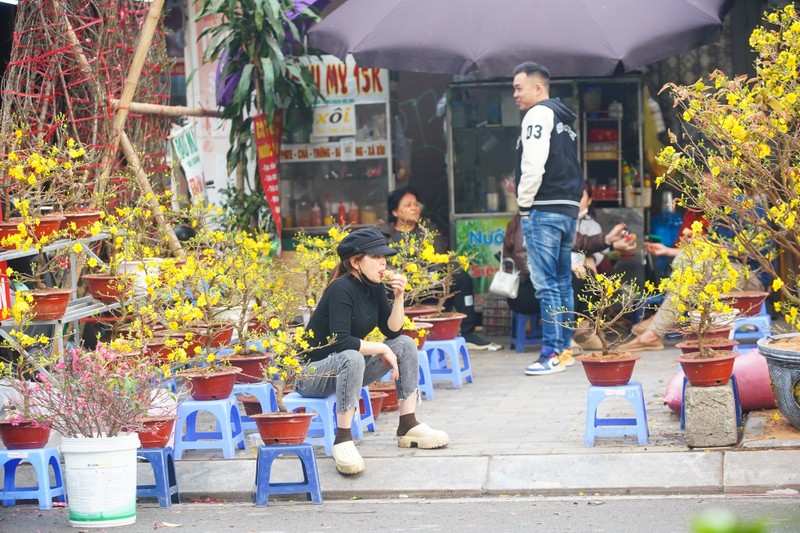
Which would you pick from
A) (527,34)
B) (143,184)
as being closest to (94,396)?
(143,184)

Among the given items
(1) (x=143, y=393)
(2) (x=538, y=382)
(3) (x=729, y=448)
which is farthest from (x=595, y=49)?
(1) (x=143, y=393)

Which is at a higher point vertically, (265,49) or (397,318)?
(265,49)

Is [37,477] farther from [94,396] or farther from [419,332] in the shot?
[419,332]

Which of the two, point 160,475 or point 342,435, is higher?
point 342,435

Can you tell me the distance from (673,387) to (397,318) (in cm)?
173

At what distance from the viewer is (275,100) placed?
10.6 meters

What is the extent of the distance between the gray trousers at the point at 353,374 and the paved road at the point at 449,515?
0.61m

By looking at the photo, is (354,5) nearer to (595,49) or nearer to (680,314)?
(595,49)

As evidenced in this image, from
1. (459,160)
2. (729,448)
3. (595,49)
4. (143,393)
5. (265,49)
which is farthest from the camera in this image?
(459,160)

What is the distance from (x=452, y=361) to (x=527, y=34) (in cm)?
→ 299

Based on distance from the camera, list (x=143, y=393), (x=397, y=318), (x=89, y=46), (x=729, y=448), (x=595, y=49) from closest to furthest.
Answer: (x=143, y=393), (x=729, y=448), (x=397, y=318), (x=89, y=46), (x=595, y=49)

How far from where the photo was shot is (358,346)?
6203 millimetres

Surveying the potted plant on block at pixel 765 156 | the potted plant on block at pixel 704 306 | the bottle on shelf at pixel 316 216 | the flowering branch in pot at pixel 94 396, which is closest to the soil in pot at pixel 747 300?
the potted plant on block at pixel 704 306

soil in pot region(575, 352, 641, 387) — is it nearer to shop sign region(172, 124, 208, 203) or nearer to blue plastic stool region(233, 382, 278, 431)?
blue plastic stool region(233, 382, 278, 431)
